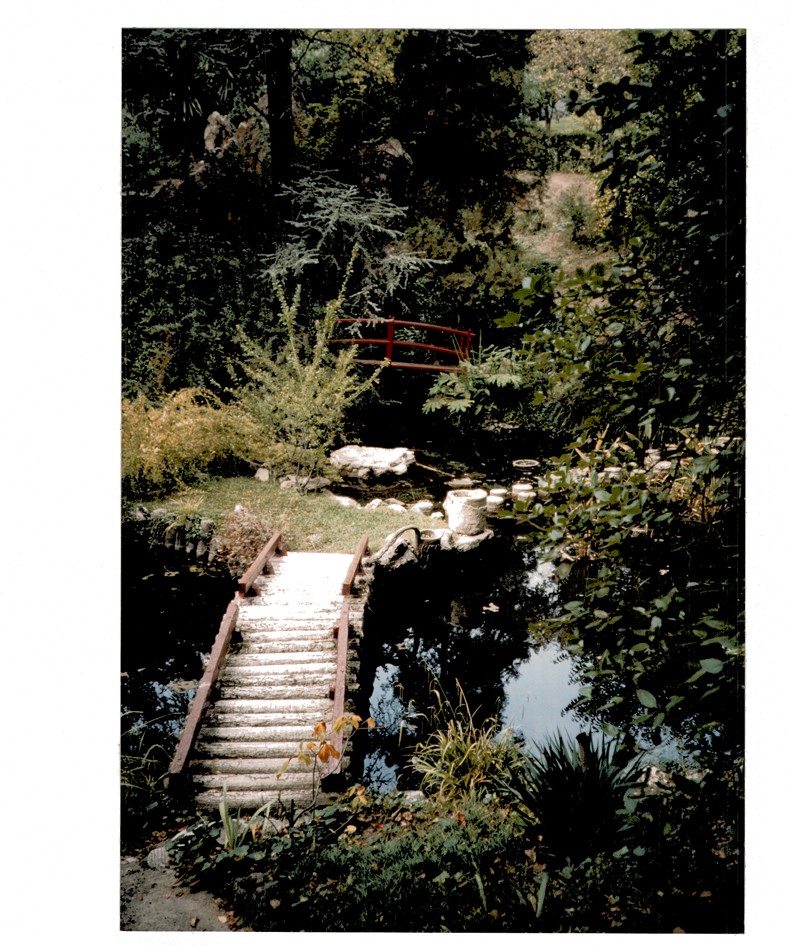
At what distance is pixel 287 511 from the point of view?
140 inches

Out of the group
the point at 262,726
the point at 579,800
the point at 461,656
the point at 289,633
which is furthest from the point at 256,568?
the point at 579,800

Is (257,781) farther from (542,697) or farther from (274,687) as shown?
(542,697)

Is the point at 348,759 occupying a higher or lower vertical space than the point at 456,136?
lower

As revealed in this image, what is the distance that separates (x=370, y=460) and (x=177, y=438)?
0.98 meters

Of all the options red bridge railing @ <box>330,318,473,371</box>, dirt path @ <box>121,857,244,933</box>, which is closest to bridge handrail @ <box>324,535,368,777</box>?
dirt path @ <box>121,857,244,933</box>

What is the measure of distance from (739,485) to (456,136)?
1968mm

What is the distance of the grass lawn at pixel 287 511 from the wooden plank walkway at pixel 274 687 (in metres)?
0.10

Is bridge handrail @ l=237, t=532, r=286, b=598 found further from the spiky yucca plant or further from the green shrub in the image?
the spiky yucca plant

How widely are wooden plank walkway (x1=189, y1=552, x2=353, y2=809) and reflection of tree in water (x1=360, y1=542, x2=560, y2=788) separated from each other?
0.27m
